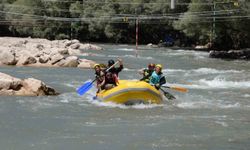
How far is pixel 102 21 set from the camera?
72000 millimetres

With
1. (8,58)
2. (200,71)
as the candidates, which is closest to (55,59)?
(8,58)

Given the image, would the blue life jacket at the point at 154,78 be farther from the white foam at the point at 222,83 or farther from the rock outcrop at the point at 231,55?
the rock outcrop at the point at 231,55

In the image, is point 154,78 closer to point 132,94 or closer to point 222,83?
point 132,94

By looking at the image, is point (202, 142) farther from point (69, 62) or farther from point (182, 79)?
point (69, 62)

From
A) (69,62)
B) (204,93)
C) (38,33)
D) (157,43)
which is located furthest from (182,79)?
(38,33)

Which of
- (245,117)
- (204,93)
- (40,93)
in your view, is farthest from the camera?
(204,93)

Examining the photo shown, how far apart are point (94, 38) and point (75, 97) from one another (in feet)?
197

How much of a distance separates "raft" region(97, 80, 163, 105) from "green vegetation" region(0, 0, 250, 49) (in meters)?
37.1

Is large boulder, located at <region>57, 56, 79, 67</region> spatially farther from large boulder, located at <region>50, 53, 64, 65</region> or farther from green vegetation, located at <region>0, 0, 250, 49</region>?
green vegetation, located at <region>0, 0, 250, 49</region>

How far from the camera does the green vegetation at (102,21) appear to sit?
63562 mm

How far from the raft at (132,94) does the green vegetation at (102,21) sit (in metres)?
37.1

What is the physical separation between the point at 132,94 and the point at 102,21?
56572 millimetres

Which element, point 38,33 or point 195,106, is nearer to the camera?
point 195,106

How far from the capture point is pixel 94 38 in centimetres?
7806
